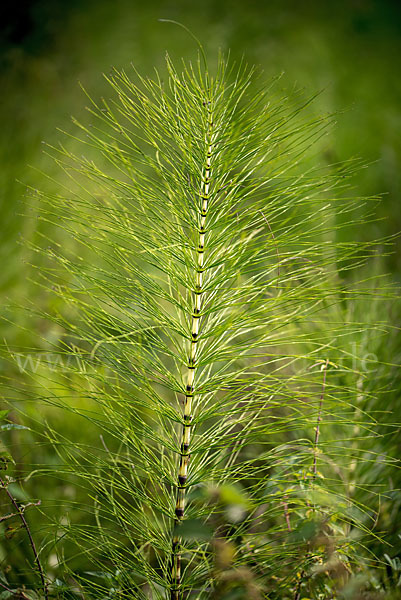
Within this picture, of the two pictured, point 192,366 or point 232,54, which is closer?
point 192,366

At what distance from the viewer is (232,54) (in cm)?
282

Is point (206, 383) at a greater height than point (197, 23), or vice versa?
point (197, 23)

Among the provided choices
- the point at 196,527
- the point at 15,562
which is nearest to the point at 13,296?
the point at 15,562

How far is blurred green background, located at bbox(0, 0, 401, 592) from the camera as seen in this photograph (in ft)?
7.05

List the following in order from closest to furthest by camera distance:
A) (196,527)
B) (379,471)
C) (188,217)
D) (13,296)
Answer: (196,527), (188,217), (379,471), (13,296)

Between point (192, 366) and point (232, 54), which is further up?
point (232, 54)

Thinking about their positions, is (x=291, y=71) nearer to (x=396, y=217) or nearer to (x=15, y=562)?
(x=396, y=217)

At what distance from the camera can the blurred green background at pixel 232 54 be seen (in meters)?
2.15

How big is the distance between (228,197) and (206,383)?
23cm

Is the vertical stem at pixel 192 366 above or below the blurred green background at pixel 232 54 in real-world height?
below

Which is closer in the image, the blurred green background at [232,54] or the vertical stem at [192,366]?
the vertical stem at [192,366]

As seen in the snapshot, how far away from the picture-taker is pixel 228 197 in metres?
0.59

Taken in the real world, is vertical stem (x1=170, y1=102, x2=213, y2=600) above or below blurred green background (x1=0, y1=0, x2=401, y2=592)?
below

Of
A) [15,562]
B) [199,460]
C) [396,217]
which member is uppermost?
[396,217]
